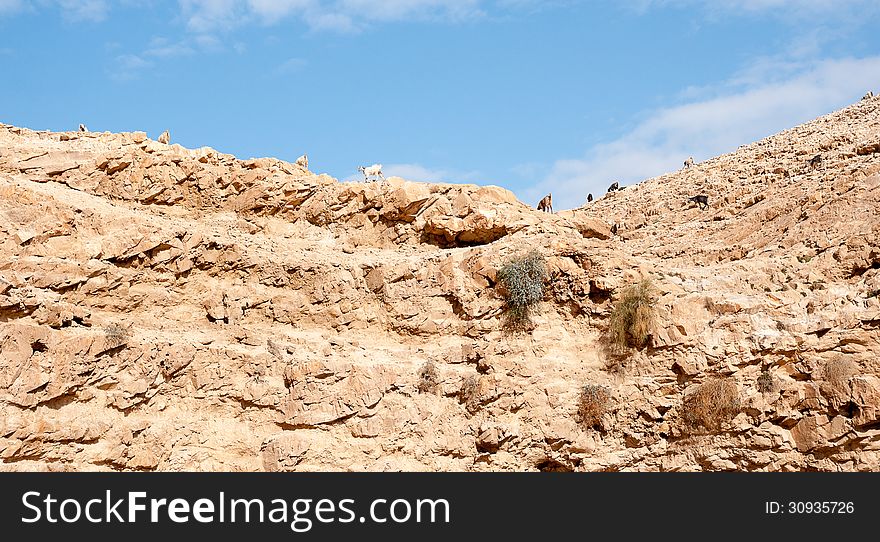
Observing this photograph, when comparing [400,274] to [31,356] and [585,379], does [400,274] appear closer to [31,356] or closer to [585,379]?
[585,379]

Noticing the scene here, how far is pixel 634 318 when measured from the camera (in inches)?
450

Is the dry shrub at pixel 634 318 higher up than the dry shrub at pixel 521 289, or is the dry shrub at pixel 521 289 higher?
the dry shrub at pixel 521 289

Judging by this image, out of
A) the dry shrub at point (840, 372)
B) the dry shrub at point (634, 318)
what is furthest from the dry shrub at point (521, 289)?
the dry shrub at point (840, 372)

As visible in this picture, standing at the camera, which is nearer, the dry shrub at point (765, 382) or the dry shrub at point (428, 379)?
the dry shrub at point (765, 382)

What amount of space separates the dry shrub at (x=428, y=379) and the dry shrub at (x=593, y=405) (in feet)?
6.83

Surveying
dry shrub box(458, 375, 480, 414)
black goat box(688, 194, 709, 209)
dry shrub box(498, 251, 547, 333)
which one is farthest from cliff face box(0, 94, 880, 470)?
black goat box(688, 194, 709, 209)

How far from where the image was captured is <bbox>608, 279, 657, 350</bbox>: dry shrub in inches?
447

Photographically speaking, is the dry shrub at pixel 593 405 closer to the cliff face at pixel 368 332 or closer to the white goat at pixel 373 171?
the cliff face at pixel 368 332

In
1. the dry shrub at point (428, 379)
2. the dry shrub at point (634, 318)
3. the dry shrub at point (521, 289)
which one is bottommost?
the dry shrub at point (428, 379)

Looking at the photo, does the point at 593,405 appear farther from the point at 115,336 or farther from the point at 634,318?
the point at 115,336

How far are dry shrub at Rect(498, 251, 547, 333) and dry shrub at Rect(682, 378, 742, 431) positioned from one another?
260 cm

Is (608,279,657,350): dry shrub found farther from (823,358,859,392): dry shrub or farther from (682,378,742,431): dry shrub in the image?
(823,358,859,392): dry shrub

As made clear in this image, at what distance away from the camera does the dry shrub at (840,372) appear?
→ 33.4ft

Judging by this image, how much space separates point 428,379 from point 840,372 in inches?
218
